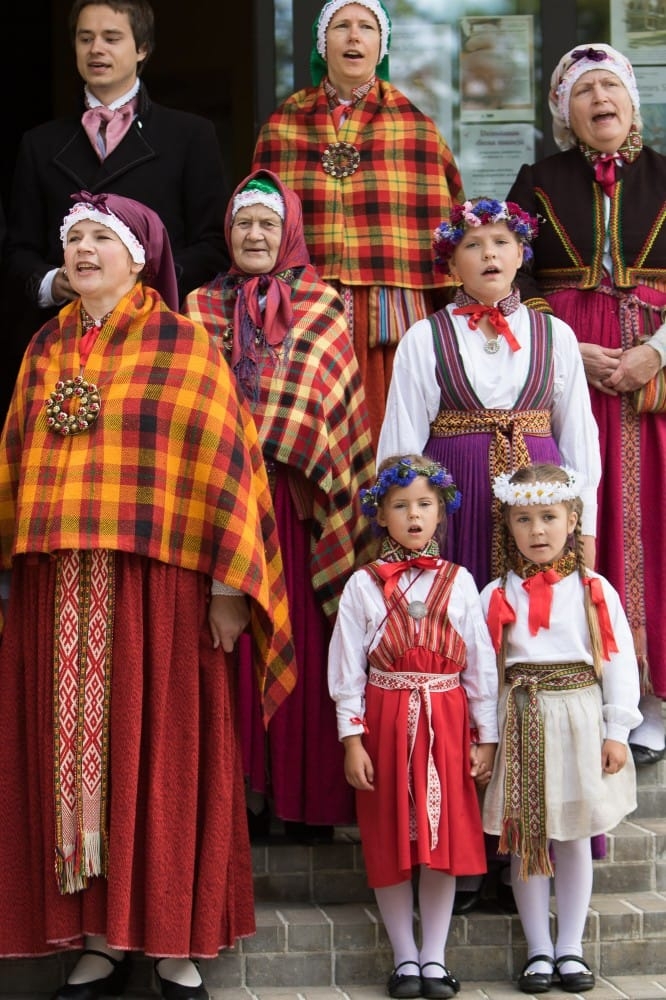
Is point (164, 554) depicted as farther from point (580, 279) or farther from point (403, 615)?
point (580, 279)

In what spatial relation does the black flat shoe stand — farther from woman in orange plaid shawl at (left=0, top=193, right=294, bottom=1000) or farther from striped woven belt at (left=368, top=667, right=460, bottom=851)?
woman in orange plaid shawl at (left=0, top=193, right=294, bottom=1000)

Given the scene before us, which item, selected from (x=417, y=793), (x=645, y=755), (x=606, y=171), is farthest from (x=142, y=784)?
(x=606, y=171)

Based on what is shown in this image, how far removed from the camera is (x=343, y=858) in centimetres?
518

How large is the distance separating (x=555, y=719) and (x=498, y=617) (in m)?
0.32

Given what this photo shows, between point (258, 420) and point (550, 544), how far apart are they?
953mm

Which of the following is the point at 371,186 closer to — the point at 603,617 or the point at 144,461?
the point at 144,461

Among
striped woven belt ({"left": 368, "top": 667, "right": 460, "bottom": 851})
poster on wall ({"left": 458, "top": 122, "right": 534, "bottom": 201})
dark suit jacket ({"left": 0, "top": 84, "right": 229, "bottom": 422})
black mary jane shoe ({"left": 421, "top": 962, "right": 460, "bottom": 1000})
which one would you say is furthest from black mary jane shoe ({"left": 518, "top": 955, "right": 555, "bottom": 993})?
poster on wall ({"left": 458, "top": 122, "right": 534, "bottom": 201})

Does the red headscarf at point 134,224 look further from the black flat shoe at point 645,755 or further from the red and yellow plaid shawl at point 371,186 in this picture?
the black flat shoe at point 645,755

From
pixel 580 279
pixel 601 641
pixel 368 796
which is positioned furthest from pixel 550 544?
pixel 580 279

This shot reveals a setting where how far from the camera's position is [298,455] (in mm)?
5160

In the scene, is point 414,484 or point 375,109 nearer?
point 414,484

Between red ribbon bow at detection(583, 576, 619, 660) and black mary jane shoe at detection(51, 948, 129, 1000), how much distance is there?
1.55 m

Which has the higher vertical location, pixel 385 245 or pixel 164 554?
pixel 385 245

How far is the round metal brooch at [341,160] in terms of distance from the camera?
5.99 meters
